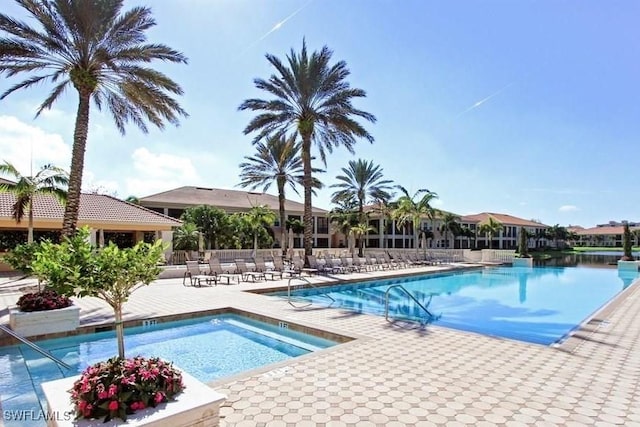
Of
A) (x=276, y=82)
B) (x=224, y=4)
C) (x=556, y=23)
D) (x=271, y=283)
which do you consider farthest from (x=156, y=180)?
(x=556, y=23)

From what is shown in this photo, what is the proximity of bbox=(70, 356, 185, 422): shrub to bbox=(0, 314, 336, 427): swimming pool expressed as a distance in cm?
240

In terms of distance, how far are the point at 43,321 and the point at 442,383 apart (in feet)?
26.0

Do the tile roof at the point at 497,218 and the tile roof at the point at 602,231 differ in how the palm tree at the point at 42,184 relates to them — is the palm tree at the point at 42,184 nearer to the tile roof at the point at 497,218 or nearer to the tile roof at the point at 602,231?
the tile roof at the point at 497,218

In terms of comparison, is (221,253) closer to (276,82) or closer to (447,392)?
(276,82)

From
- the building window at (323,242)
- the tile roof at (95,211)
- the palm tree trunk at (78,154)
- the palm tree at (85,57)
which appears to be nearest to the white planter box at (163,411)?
the palm tree trunk at (78,154)

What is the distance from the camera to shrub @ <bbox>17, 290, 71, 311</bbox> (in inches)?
Answer: 324

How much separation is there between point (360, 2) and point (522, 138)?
52.6 feet

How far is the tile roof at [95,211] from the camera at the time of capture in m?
22.2

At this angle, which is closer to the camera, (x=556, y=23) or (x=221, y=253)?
(x=556, y=23)

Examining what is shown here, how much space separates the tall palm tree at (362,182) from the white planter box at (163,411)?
31.5m

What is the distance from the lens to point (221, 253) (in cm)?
2634

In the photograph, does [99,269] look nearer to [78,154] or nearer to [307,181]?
[78,154]

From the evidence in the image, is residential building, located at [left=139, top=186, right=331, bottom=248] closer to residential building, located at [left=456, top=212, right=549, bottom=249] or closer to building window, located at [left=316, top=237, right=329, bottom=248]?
building window, located at [left=316, top=237, right=329, bottom=248]

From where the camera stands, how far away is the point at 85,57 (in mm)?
12859
